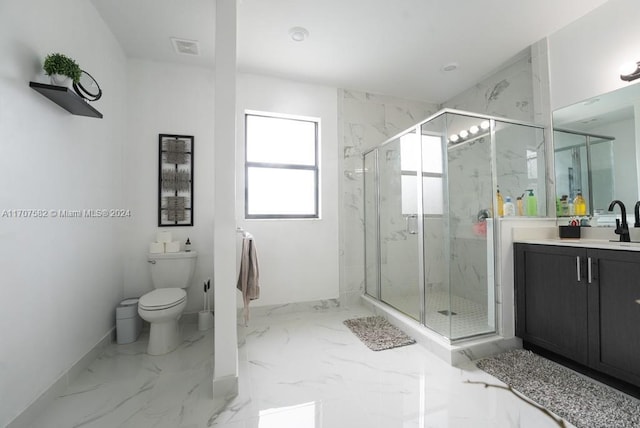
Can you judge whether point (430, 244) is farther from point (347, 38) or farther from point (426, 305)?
point (347, 38)

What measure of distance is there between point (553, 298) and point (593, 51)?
77.5 inches

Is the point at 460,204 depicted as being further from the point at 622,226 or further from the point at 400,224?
the point at 622,226

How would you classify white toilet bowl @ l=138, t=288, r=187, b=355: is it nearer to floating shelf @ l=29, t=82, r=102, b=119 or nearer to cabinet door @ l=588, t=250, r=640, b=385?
floating shelf @ l=29, t=82, r=102, b=119

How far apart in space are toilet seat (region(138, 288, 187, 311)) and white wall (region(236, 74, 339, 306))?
93 centimetres

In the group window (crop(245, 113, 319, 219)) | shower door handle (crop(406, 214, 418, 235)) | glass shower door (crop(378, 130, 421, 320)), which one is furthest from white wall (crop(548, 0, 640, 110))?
window (crop(245, 113, 319, 219))

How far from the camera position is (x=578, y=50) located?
223cm

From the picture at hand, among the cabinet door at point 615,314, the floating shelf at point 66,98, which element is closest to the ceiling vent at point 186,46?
the floating shelf at point 66,98

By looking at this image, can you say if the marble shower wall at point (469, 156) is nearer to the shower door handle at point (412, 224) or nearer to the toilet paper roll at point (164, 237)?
the shower door handle at point (412, 224)

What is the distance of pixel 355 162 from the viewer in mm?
3393

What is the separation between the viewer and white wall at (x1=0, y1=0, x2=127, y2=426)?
52.0 inches

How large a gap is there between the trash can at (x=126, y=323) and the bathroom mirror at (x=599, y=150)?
12.5 feet

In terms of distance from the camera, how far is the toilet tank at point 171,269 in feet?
8.19

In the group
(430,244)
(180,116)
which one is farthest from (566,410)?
(180,116)
